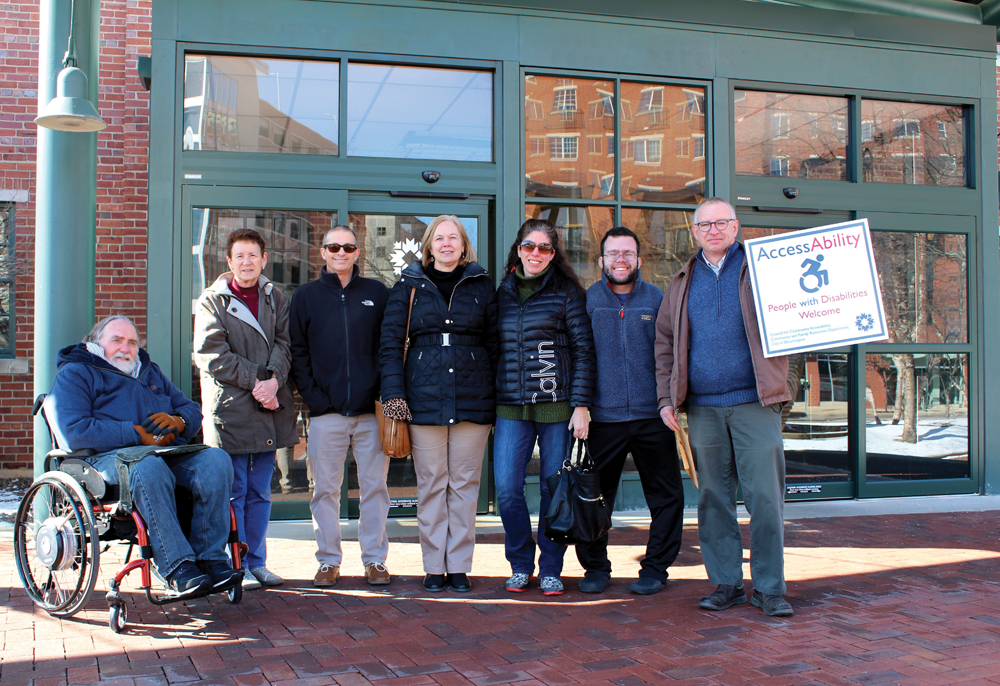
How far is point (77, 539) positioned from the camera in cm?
356

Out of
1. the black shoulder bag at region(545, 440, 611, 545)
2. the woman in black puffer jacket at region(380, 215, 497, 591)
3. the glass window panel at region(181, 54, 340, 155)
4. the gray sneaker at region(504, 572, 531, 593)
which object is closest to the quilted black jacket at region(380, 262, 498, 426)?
the woman in black puffer jacket at region(380, 215, 497, 591)

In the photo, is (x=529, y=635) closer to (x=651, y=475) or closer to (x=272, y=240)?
(x=651, y=475)

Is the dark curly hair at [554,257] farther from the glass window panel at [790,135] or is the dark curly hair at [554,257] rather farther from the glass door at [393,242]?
the glass window panel at [790,135]

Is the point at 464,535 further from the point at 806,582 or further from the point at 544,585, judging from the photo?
the point at 806,582

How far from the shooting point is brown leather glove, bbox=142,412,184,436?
12.9 feet

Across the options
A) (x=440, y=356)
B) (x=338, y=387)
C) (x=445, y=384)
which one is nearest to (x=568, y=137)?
(x=440, y=356)

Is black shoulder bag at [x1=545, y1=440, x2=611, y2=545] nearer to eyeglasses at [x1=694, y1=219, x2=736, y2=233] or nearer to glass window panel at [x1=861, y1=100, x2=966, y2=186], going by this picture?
eyeglasses at [x1=694, y1=219, x2=736, y2=233]

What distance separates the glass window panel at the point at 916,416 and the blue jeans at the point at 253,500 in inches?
208

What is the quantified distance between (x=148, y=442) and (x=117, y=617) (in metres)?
0.84

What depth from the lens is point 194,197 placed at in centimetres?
585

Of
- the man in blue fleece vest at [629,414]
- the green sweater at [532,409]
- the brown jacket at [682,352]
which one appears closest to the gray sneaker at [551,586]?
the man in blue fleece vest at [629,414]

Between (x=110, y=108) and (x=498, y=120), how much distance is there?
4.03m

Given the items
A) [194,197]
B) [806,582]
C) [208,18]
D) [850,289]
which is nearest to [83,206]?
[194,197]

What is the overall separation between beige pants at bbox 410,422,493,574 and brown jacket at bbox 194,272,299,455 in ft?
2.77
